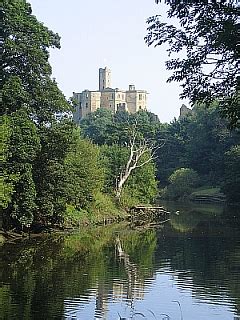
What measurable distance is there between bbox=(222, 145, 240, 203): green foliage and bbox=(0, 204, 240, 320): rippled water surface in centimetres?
2802

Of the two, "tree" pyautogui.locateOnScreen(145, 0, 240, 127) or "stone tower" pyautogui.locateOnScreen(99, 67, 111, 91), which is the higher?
"stone tower" pyautogui.locateOnScreen(99, 67, 111, 91)

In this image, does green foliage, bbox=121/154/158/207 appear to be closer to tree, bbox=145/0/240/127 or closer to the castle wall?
tree, bbox=145/0/240/127

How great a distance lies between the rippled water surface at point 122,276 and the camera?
51.3 feet

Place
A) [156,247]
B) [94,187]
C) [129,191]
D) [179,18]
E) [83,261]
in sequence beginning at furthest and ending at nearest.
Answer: [129,191], [94,187], [156,247], [83,261], [179,18]

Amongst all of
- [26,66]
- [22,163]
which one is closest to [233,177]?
[26,66]

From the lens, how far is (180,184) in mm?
75188

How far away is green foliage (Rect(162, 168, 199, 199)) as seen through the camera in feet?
246

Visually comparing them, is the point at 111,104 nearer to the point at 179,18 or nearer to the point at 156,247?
the point at 156,247

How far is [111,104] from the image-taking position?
151375 mm

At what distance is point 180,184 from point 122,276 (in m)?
55.0

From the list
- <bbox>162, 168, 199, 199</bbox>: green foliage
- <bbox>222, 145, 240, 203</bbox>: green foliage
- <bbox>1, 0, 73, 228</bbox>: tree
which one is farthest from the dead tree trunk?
<bbox>162, 168, 199, 199</bbox>: green foliage

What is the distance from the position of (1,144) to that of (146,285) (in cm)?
1104

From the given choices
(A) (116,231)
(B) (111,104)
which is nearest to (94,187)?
(A) (116,231)

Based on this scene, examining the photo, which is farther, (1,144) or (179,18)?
(1,144)
